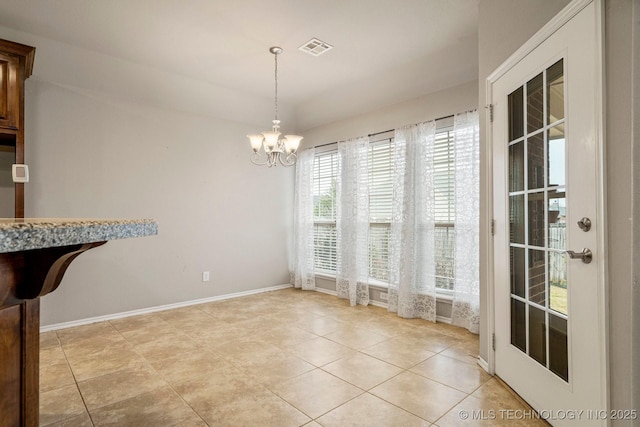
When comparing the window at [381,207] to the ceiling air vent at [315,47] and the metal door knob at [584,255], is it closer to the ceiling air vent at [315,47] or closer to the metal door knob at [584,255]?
the ceiling air vent at [315,47]

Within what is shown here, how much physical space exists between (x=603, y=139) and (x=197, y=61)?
3.63 metres

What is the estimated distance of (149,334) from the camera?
10.7 feet

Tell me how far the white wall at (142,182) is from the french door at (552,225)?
352cm

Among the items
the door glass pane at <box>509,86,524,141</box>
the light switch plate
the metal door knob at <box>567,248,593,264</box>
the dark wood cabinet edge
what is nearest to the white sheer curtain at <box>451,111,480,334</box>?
the door glass pane at <box>509,86,524,141</box>

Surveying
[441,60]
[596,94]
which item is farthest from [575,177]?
[441,60]

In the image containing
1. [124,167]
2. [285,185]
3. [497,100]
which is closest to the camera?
[497,100]

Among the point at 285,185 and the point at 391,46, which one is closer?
the point at 391,46

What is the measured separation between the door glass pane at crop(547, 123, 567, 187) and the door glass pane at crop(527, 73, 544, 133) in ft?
0.43

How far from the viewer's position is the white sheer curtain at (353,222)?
4.41 meters

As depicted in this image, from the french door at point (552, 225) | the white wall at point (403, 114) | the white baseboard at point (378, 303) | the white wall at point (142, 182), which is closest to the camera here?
the french door at point (552, 225)

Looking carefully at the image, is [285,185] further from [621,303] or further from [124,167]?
[621,303]

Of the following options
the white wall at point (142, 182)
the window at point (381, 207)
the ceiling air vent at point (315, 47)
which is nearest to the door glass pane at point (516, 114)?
the window at point (381, 207)

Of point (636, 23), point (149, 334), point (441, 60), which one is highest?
point (441, 60)

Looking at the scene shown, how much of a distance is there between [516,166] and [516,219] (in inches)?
13.3
